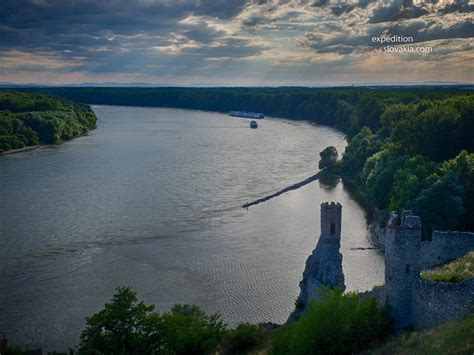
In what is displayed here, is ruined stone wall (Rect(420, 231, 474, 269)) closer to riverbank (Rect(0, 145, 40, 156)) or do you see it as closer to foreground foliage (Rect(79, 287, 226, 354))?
foreground foliage (Rect(79, 287, 226, 354))

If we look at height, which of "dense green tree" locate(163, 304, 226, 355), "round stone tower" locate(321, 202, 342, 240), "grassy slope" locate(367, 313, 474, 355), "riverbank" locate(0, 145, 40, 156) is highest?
"round stone tower" locate(321, 202, 342, 240)

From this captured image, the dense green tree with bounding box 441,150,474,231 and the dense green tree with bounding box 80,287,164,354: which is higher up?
the dense green tree with bounding box 441,150,474,231

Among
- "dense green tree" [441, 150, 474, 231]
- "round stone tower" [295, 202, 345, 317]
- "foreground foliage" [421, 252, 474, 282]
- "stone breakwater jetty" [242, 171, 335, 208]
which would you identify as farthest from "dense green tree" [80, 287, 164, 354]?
"stone breakwater jetty" [242, 171, 335, 208]

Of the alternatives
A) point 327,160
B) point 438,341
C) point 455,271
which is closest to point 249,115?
point 327,160

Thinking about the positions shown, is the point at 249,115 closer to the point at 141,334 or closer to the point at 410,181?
the point at 410,181

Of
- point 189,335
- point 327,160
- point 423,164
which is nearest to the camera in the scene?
point 189,335

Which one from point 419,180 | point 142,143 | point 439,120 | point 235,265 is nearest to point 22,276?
point 235,265

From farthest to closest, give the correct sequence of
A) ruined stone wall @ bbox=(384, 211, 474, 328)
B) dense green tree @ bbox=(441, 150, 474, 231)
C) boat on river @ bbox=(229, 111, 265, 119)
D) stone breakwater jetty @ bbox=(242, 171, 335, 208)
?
boat on river @ bbox=(229, 111, 265, 119)
stone breakwater jetty @ bbox=(242, 171, 335, 208)
dense green tree @ bbox=(441, 150, 474, 231)
ruined stone wall @ bbox=(384, 211, 474, 328)
